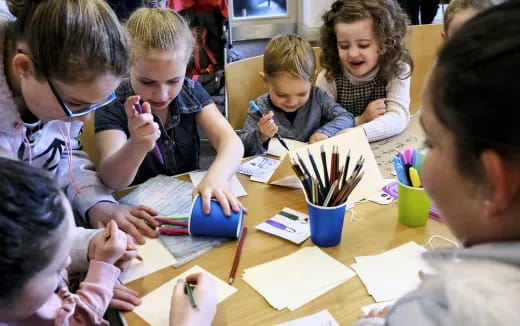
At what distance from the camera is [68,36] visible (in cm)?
90

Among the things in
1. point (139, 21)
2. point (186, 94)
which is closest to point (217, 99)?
point (186, 94)

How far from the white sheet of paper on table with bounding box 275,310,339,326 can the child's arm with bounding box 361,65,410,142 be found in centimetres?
80

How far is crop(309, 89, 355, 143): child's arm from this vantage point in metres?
1.59

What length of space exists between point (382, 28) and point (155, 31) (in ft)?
2.90

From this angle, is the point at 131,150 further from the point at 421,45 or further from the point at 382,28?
the point at 421,45

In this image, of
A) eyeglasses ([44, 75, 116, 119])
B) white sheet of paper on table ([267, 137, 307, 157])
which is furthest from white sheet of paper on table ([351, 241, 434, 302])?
eyeglasses ([44, 75, 116, 119])

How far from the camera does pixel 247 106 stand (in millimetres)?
1860

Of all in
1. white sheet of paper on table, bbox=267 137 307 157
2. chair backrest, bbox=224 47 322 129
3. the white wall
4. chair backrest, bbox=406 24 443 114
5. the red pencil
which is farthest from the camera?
the white wall

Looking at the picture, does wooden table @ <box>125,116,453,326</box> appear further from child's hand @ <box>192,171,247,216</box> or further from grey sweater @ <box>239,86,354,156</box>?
grey sweater @ <box>239,86,354,156</box>

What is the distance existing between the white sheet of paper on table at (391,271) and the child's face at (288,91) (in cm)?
83

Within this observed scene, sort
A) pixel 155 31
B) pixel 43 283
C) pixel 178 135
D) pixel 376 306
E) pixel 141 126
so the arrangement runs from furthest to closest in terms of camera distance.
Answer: pixel 178 135
pixel 155 31
pixel 141 126
pixel 376 306
pixel 43 283

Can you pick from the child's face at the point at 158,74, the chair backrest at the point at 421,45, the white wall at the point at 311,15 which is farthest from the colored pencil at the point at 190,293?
the white wall at the point at 311,15

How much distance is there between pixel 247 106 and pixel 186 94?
400mm

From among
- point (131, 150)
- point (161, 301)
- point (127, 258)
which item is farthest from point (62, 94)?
point (161, 301)
